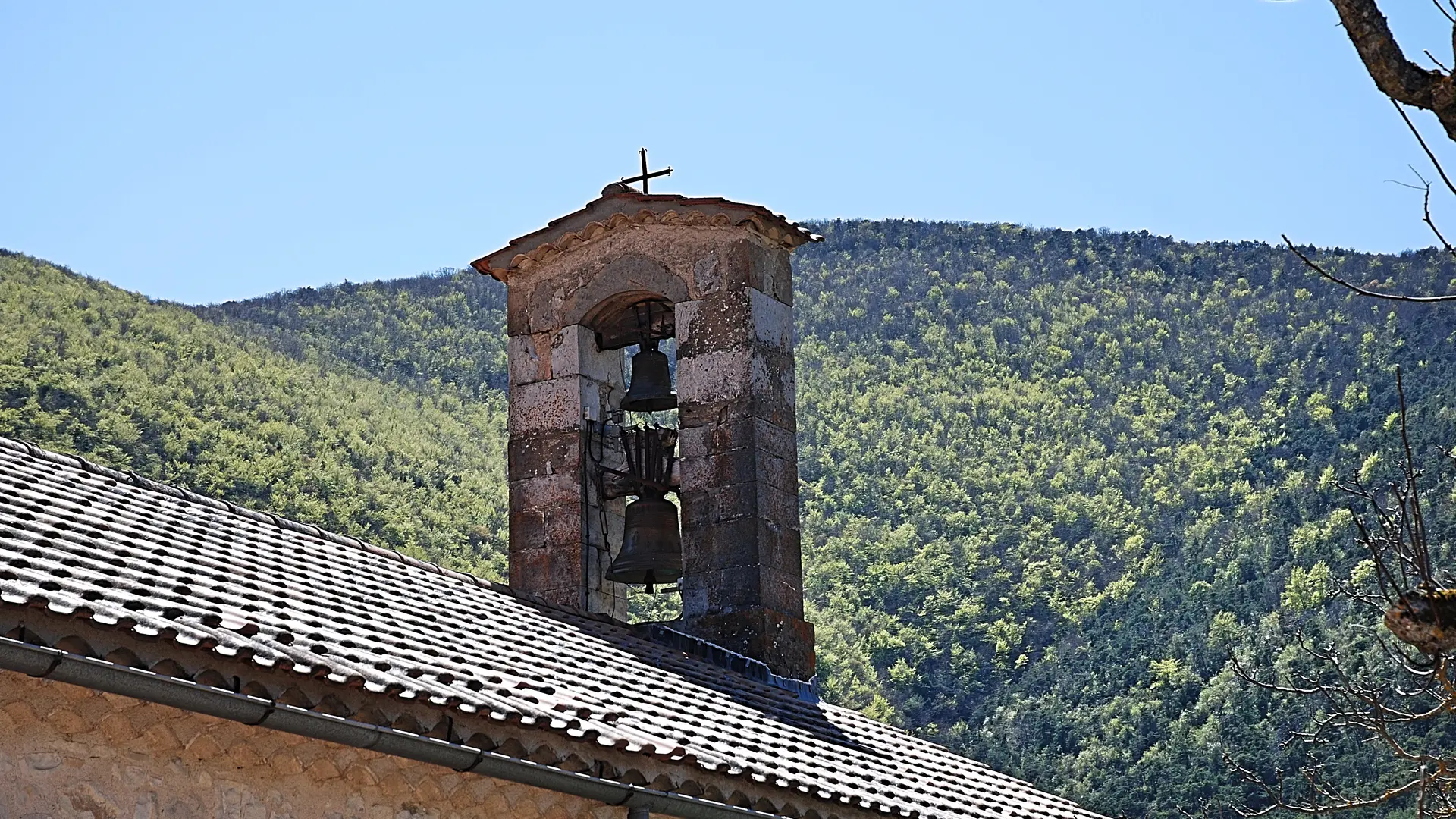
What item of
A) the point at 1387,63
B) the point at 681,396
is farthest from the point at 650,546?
the point at 1387,63

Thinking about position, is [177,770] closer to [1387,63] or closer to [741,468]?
[1387,63]

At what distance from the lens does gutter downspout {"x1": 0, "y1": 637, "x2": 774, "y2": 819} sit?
13.1 feet

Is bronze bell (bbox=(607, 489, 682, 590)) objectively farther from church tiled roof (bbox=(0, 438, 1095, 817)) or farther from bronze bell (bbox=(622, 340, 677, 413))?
church tiled roof (bbox=(0, 438, 1095, 817))

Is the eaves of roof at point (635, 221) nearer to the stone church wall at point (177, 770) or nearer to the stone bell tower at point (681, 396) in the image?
the stone bell tower at point (681, 396)

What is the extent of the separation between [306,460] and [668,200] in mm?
23537

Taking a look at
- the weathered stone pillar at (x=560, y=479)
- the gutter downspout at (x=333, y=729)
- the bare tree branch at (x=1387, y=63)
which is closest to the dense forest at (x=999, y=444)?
the weathered stone pillar at (x=560, y=479)

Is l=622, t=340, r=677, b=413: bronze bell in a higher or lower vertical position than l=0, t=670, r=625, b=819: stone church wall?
higher

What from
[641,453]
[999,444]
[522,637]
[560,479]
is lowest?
[999,444]

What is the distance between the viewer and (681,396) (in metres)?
8.90

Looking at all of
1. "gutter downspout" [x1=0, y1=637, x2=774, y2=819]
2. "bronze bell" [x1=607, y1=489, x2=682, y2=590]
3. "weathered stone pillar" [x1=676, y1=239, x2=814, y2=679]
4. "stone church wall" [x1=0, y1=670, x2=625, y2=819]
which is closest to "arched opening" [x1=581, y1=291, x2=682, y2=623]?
"bronze bell" [x1=607, y1=489, x2=682, y2=590]

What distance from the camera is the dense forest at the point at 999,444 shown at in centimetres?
2553

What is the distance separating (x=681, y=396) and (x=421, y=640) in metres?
3.21

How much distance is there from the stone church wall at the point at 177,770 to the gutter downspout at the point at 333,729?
88 millimetres

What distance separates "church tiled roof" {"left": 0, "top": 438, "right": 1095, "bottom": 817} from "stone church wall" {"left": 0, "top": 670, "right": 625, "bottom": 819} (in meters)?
0.18
